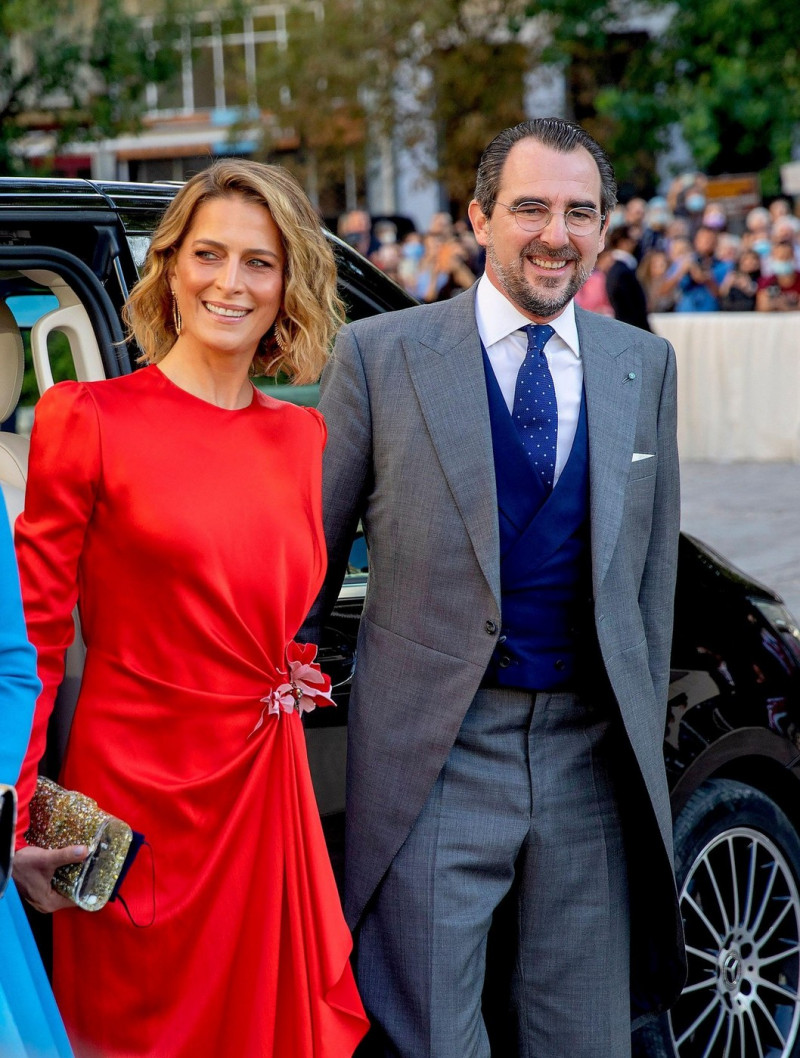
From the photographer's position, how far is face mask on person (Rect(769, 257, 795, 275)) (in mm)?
13297

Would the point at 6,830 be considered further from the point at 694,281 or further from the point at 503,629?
the point at 694,281

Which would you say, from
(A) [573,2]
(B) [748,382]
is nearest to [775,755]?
(B) [748,382]

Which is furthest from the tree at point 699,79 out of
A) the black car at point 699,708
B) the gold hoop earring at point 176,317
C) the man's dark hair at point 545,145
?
the gold hoop earring at point 176,317

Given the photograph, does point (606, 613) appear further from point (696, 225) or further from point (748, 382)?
point (696, 225)

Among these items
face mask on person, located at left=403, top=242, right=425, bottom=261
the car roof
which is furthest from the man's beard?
face mask on person, located at left=403, top=242, right=425, bottom=261

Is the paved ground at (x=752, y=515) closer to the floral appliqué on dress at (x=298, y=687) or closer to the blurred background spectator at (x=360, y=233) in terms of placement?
the floral appliqué on dress at (x=298, y=687)

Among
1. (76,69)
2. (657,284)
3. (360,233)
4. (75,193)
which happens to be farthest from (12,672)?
(360,233)

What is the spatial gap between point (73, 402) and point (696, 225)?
1550 cm

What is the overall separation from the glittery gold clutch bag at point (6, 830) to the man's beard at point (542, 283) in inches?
53.0

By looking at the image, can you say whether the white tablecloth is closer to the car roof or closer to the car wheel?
the car wheel

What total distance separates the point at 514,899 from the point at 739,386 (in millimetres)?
9535

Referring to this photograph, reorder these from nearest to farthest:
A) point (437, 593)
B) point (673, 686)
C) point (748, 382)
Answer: point (437, 593) → point (673, 686) → point (748, 382)

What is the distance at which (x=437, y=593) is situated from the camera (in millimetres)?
2502

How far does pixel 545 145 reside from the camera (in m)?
2.54
